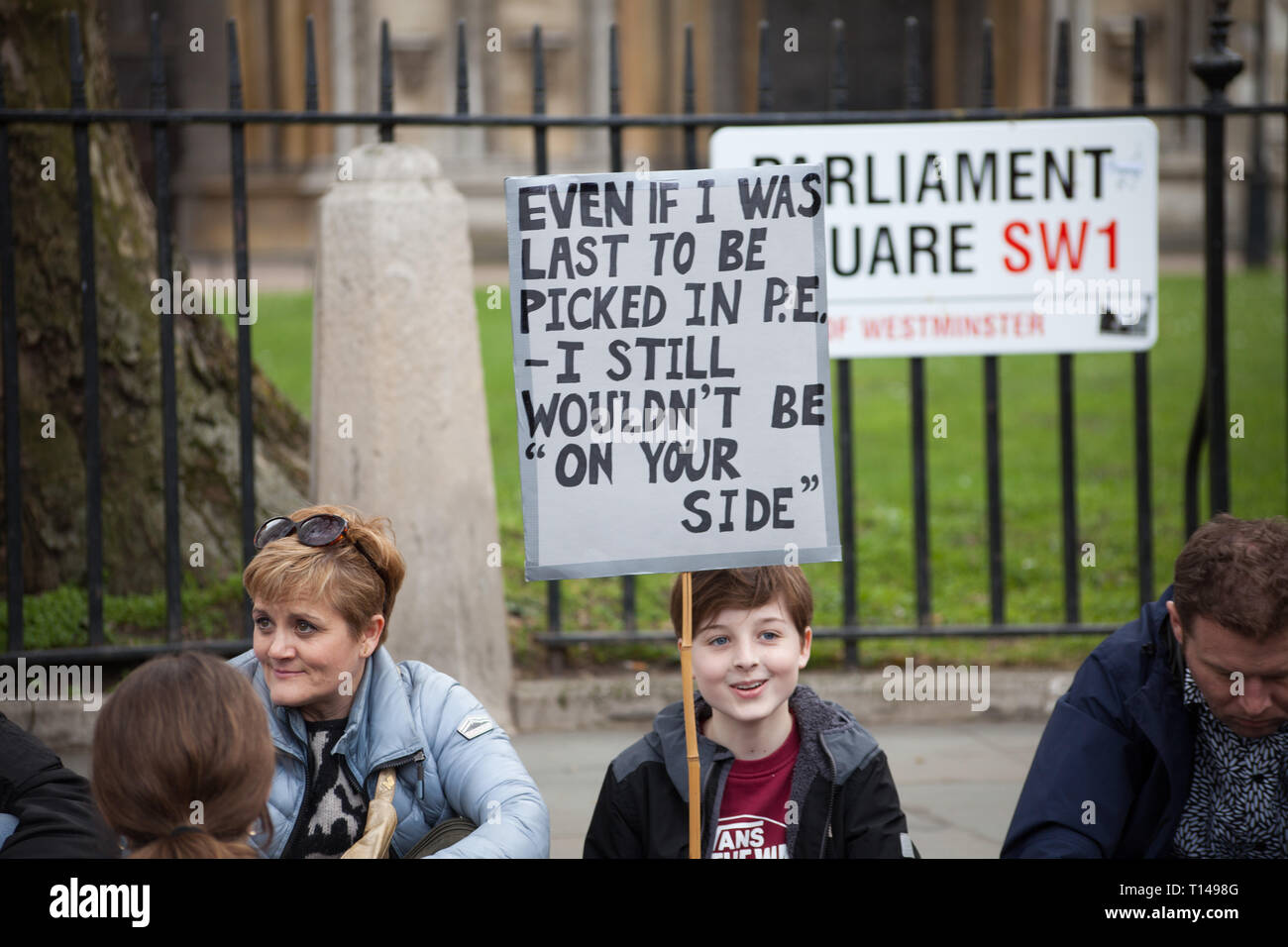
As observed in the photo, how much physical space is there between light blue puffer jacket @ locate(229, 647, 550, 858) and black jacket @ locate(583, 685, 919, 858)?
17 centimetres

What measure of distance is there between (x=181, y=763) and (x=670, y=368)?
1285 mm

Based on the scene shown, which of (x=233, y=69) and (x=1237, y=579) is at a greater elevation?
(x=233, y=69)

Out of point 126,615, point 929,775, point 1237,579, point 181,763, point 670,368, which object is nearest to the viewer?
point 181,763

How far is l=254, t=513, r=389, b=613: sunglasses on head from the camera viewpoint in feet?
10.1

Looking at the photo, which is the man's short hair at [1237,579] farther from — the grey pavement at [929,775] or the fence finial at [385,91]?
the fence finial at [385,91]

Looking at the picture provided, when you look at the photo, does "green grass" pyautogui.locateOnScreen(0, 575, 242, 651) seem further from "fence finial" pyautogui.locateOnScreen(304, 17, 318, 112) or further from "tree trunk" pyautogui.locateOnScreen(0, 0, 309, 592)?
"fence finial" pyautogui.locateOnScreen(304, 17, 318, 112)

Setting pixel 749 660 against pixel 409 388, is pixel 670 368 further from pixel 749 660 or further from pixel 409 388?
pixel 409 388

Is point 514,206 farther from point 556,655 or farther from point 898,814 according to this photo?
point 556,655

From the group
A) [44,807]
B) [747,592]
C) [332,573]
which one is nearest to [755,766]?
[747,592]

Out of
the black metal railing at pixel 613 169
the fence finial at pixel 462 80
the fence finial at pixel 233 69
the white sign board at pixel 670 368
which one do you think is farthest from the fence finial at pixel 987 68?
the fence finial at pixel 233 69

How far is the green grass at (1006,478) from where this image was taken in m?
6.34

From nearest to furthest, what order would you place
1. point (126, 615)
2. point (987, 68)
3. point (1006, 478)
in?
point (987, 68) → point (126, 615) → point (1006, 478)

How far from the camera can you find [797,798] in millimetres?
2971

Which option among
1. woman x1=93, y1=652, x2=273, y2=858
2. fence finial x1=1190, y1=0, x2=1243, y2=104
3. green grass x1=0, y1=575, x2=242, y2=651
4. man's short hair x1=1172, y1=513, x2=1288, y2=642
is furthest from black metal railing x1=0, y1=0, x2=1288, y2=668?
woman x1=93, y1=652, x2=273, y2=858
